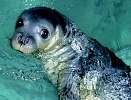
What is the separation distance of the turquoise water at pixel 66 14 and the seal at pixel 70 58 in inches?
9.3

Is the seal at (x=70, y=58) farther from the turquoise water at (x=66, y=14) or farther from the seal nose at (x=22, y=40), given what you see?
the turquoise water at (x=66, y=14)

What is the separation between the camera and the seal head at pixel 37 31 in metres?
3.65

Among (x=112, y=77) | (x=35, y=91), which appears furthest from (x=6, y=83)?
(x=112, y=77)

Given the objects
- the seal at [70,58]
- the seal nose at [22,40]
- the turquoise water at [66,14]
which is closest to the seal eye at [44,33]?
the seal at [70,58]

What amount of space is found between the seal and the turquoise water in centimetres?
24

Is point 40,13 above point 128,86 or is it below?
above

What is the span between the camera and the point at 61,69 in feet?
12.8

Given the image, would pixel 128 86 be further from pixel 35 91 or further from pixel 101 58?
pixel 35 91

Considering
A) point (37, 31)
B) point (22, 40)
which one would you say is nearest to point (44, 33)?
point (37, 31)

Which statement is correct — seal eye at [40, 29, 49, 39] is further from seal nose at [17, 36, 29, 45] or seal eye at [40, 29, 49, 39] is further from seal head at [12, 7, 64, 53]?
A: seal nose at [17, 36, 29, 45]

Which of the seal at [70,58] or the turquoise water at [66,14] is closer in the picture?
the seal at [70,58]

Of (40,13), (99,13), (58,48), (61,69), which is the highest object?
(99,13)

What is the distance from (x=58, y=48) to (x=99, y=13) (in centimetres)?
188

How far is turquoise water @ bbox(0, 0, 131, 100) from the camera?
4.09m
